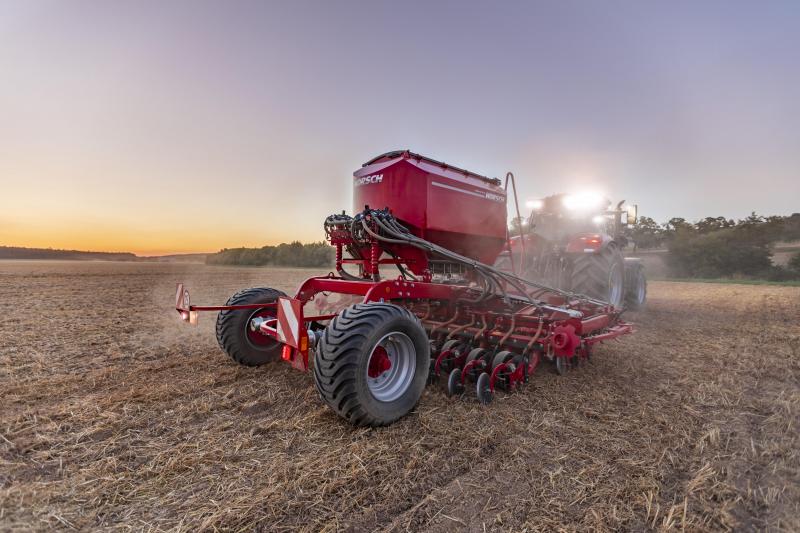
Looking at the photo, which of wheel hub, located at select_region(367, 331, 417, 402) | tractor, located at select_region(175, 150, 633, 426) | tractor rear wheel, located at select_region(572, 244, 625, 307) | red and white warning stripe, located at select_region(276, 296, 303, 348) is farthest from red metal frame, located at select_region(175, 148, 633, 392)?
tractor rear wheel, located at select_region(572, 244, 625, 307)

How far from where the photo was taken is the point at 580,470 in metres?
2.33

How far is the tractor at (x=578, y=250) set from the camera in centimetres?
638

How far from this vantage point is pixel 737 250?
24000mm

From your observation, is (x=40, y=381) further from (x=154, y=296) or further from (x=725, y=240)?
(x=725, y=240)

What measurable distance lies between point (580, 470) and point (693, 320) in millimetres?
Answer: 7539

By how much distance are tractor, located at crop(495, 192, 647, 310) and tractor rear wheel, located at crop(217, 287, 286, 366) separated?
3201 millimetres

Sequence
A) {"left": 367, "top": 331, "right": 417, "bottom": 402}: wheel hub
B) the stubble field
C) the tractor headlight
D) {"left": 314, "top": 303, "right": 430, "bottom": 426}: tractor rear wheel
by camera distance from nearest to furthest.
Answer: the stubble field → {"left": 314, "top": 303, "right": 430, "bottom": 426}: tractor rear wheel → {"left": 367, "top": 331, "right": 417, "bottom": 402}: wheel hub → the tractor headlight

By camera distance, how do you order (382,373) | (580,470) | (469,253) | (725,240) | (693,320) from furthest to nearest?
(725,240), (693,320), (469,253), (382,373), (580,470)

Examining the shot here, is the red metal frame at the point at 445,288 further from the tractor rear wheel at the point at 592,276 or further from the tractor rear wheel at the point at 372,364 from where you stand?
the tractor rear wheel at the point at 592,276

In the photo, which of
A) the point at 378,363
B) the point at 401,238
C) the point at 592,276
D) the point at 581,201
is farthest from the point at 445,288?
the point at 581,201

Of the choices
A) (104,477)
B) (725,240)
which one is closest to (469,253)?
(104,477)

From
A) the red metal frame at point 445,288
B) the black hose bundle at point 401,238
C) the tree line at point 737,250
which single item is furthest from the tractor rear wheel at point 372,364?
the tree line at point 737,250

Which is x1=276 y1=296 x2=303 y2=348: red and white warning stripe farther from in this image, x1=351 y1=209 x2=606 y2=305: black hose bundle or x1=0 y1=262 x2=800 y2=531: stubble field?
x1=351 y1=209 x2=606 y2=305: black hose bundle

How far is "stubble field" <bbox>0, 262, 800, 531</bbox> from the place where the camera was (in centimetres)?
191
